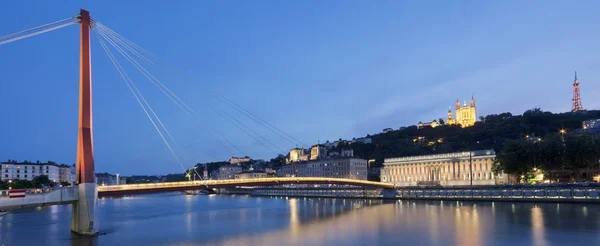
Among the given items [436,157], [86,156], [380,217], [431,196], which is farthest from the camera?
[436,157]

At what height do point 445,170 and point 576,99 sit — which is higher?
point 576,99

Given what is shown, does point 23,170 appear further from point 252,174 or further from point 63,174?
point 252,174

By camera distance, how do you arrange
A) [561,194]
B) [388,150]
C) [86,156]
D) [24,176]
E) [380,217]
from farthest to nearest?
1. [388,150]
2. [24,176]
3. [561,194]
4. [380,217]
5. [86,156]

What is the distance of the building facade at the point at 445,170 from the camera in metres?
82.6

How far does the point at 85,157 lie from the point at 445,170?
75954 mm

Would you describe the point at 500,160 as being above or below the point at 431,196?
above

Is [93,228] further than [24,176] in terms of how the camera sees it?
No

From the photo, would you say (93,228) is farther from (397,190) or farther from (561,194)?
(397,190)

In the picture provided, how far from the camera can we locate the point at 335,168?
371ft

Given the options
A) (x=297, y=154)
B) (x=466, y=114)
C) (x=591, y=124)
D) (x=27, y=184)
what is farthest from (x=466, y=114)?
(x=27, y=184)

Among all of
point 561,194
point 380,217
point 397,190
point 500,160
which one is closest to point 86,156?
point 380,217

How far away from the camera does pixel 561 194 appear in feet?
155

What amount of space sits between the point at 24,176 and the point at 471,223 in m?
105

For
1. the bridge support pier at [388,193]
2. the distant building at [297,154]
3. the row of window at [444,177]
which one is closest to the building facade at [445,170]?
the row of window at [444,177]
